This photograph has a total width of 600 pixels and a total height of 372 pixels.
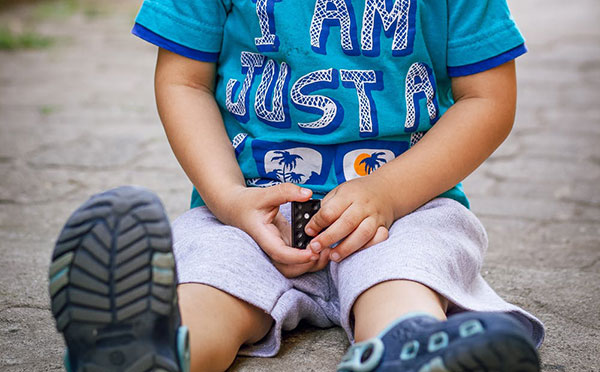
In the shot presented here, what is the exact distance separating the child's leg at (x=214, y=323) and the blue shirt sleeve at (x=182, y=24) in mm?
433

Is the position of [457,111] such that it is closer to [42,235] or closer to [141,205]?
[141,205]

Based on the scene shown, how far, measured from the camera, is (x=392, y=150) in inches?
48.0

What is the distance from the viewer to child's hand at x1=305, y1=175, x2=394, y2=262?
1.04m

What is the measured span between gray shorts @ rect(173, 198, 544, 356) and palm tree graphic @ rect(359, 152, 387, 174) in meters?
0.10

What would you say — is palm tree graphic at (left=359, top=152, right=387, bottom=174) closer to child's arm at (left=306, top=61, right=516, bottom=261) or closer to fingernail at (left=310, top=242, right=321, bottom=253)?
child's arm at (left=306, top=61, right=516, bottom=261)

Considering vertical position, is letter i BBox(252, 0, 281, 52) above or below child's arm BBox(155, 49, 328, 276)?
above

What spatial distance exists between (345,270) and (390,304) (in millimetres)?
146

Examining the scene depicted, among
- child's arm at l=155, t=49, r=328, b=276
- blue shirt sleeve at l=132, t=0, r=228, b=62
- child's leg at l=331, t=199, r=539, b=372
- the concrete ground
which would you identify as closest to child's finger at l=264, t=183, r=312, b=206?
child's arm at l=155, t=49, r=328, b=276

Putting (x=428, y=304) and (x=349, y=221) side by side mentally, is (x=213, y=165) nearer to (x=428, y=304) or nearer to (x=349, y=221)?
(x=349, y=221)

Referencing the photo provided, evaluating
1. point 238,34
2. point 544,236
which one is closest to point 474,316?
point 238,34

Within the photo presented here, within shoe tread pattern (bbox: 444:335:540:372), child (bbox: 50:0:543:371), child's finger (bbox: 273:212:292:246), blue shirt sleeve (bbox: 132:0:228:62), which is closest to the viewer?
shoe tread pattern (bbox: 444:335:540:372)

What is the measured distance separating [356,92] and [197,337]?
1.52 ft

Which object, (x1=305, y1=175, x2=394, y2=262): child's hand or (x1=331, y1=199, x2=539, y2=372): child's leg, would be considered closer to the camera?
(x1=331, y1=199, x2=539, y2=372): child's leg

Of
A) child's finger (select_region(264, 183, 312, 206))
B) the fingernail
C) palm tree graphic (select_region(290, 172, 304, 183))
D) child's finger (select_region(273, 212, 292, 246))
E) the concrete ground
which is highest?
child's finger (select_region(264, 183, 312, 206))
